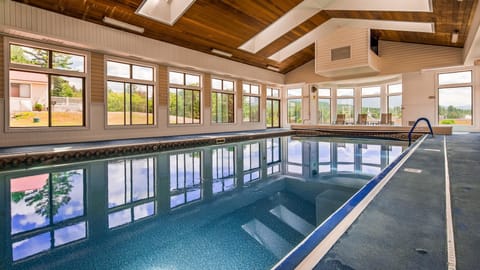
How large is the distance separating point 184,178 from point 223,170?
87 cm

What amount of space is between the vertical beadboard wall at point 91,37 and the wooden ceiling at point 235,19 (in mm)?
196

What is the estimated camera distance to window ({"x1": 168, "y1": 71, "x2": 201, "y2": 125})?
1023 centimetres

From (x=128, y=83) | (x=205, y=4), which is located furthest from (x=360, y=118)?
(x=128, y=83)

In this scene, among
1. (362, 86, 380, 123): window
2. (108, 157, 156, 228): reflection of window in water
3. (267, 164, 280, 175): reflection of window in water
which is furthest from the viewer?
(362, 86, 380, 123): window

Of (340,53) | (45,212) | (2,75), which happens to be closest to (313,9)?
(340,53)

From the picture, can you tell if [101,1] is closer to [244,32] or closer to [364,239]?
[244,32]

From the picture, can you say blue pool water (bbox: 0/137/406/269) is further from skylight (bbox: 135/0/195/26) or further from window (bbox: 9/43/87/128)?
skylight (bbox: 135/0/195/26)

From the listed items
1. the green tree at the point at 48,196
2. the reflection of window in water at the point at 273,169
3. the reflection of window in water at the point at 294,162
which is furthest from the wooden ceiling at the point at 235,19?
the reflection of window in water at the point at 273,169

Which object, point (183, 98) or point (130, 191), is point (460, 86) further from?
point (130, 191)

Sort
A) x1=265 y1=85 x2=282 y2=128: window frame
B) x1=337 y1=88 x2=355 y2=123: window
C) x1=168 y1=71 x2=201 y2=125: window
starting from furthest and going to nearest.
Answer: x1=337 y1=88 x2=355 y2=123: window < x1=265 y1=85 x2=282 y2=128: window frame < x1=168 y1=71 x2=201 y2=125: window

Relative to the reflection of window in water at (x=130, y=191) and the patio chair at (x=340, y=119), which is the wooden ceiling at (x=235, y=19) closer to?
the reflection of window in water at (x=130, y=191)

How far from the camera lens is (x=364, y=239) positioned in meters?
1.49

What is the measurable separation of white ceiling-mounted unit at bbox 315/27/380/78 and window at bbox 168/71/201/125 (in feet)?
19.0

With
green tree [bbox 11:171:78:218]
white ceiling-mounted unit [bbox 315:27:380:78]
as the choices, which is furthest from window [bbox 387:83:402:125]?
green tree [bbox 11:171:78:218]
